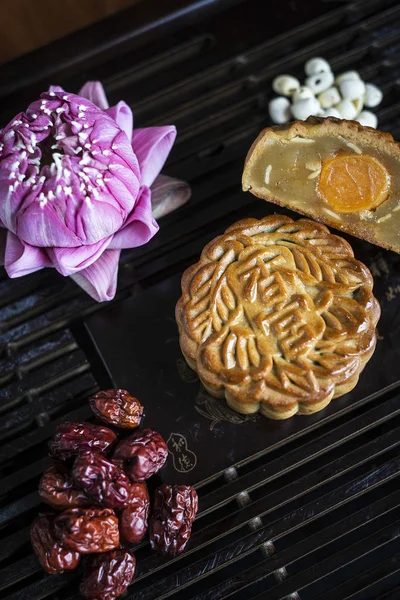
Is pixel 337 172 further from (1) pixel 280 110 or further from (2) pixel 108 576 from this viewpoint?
(2) pixel 108 576

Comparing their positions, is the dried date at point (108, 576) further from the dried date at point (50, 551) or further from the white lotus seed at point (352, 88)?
the white lotus seed at point (352, 88)

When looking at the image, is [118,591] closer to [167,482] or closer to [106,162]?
[167,482]

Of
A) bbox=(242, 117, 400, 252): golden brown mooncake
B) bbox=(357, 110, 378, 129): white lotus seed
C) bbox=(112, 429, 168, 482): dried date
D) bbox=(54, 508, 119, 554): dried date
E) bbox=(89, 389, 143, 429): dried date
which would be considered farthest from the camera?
bbox=(357, 110, 378, 129): white lotus seed

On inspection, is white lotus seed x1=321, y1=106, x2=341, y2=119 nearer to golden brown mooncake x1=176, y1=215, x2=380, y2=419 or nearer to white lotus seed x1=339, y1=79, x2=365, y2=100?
white lotus seed x1=339, y1=79, x2=365, y2=100

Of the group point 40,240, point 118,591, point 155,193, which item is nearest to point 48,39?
point 155,193

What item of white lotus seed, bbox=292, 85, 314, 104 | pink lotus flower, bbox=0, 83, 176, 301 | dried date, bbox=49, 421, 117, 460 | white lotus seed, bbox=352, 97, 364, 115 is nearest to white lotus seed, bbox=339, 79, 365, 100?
white lotus seed, bbox=352, 97, 364, 115

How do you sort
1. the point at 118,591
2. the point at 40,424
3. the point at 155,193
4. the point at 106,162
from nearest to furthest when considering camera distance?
the point at 118,591, the point at 106,162, the point at 40,424, the point at 155,193
